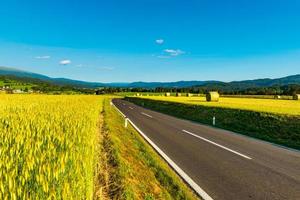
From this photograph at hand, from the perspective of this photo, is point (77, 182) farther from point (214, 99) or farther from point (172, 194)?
point (214, 99)

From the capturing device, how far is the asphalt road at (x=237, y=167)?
7.46 m

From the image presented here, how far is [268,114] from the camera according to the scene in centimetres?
2281

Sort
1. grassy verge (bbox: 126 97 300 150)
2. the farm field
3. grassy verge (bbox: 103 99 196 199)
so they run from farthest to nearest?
1. grassy verge (bbox: 126 97 300 150)
2. grassy verge (bbox: 103 99 196 199)
3. the farm field

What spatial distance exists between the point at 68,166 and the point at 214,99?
4585 cm

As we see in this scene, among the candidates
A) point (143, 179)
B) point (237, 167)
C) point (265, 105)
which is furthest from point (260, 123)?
point (143, 179)

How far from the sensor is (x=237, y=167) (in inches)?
384

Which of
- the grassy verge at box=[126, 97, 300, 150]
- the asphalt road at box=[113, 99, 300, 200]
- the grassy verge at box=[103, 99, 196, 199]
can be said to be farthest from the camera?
the grassy verge at box=[126, 97, 300, 150]

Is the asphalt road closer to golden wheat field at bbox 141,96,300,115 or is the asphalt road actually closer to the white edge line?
the white edge line

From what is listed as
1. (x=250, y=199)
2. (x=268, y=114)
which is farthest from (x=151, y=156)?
(x=268, y=114)

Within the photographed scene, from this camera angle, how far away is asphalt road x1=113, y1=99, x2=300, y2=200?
7465mm

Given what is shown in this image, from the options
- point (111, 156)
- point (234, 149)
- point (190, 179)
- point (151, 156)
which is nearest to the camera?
point (190, 179)

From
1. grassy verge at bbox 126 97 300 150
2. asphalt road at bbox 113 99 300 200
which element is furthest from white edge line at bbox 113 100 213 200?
grassy verge at bbox 126 97 300 150

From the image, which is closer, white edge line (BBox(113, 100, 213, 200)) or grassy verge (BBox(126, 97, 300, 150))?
white edge line (BBox(113, 100, 213, 200))

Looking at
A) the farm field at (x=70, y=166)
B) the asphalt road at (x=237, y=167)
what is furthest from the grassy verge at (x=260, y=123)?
the farm field at (x=70, y=166)
